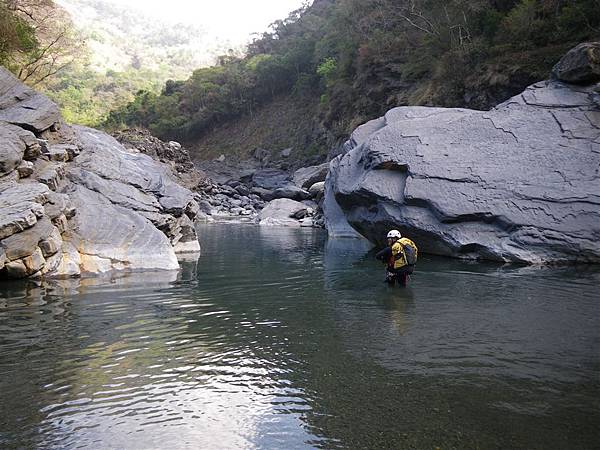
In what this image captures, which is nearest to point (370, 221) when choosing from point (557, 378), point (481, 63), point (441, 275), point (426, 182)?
point (426, 182)

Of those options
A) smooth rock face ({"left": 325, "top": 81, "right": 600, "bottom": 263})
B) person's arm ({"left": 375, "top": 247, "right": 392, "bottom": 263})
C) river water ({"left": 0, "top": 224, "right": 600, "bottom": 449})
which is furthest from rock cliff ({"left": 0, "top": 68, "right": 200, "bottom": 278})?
smooth rock face ({"left": 325, "top": 81, "right": 600, "bottom": 263})

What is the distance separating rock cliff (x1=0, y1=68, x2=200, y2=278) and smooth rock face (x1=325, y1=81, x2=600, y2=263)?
19.5ft

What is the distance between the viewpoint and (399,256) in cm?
925

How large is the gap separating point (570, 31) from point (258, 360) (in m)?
21.4

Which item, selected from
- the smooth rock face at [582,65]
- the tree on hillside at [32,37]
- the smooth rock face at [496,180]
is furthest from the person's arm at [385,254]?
the tree on hillside at [32,37]

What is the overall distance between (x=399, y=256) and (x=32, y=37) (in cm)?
1775

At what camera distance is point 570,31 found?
2098 cm

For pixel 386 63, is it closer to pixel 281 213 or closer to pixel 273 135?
pixel 281 213

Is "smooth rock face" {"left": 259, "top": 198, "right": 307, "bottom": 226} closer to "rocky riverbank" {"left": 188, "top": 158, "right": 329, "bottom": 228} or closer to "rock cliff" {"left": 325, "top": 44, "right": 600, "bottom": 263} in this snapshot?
Result: "rocky riverbank" {"left": 188, "top": 158, "right": 329, "bottom": 228}

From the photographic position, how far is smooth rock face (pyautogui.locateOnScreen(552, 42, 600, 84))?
1416 centimetres

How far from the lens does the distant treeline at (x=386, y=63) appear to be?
22.8m

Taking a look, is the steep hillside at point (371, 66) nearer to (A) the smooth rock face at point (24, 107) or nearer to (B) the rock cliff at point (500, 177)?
(B) the rock cliff at point (500, 177)

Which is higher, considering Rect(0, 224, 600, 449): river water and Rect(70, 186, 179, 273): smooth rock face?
Rect(70, 186, 179, 273): smooth rock face

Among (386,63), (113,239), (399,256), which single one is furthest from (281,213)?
(399,256)
